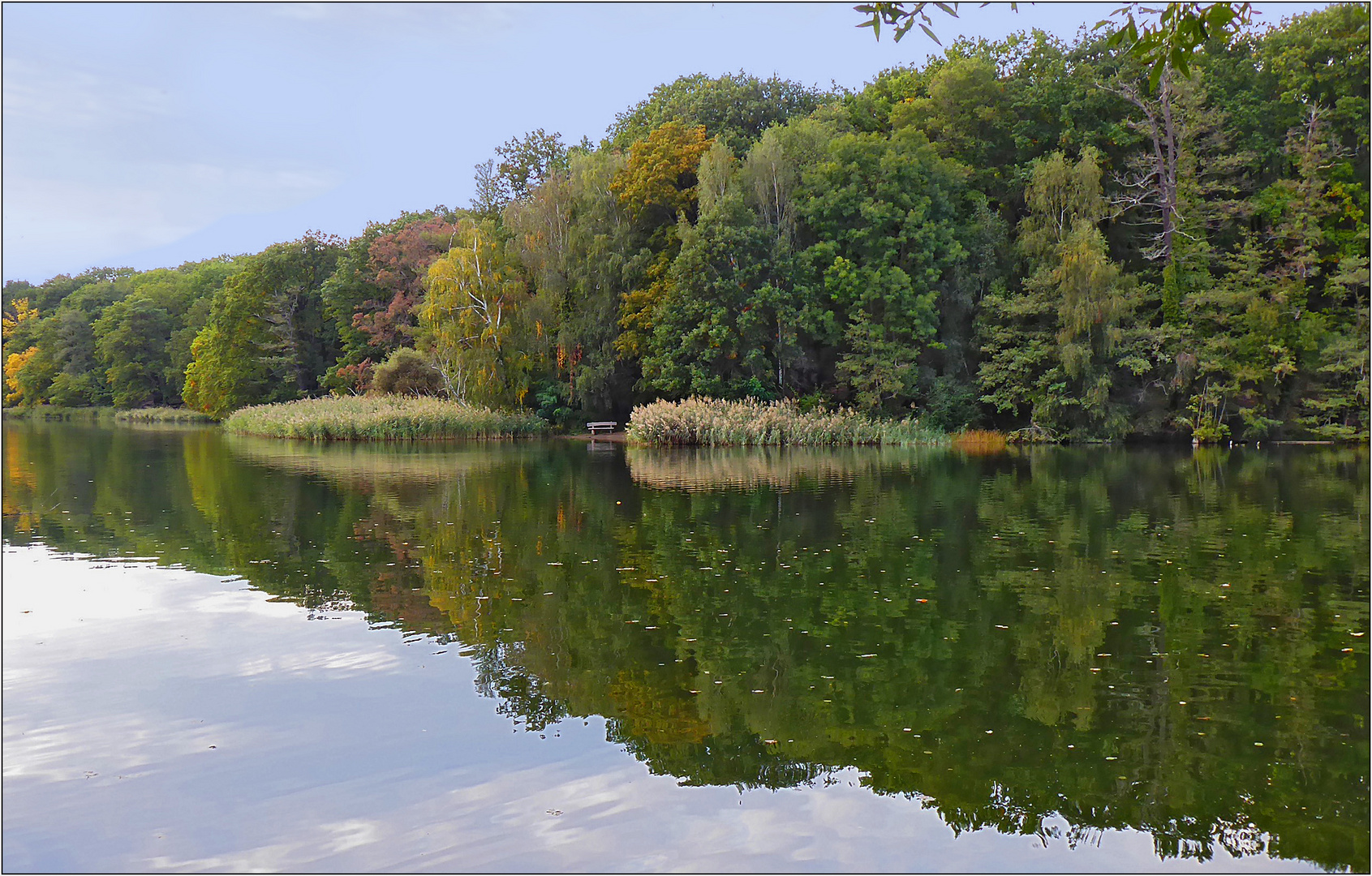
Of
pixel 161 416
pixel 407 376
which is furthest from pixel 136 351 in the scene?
pixel 407 376

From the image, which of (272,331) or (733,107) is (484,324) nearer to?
(733,107)

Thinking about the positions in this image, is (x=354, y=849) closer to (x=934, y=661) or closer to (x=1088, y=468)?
(x=934, y=661)

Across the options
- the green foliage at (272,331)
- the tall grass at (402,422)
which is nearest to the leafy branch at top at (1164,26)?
the tall grass at (402,422)

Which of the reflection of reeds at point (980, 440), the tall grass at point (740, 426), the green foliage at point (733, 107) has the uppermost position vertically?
the green foliage at point (733, 107)

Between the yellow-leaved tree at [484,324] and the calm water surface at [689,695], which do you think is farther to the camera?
the yellow-leaved tree at [484,324]

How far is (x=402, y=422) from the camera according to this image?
113 ft

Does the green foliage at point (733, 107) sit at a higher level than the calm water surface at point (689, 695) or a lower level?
higher

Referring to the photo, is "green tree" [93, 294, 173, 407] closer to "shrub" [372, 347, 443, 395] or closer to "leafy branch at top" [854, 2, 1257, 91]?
"shrub" [372, 347, 443, 395]

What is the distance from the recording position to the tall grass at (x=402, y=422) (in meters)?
34.5

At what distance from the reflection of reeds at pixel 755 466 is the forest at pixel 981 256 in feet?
18.1

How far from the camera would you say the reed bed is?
60500mm

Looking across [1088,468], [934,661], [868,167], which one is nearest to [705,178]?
[868,167]

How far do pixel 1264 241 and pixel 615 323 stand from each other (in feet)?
69.2

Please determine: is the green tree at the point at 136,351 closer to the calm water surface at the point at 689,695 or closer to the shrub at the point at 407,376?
the shrub at the point at 407,376
